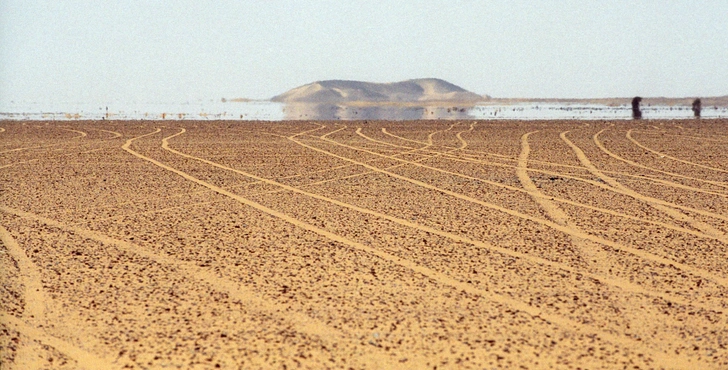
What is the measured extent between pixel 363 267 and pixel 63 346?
2611mm

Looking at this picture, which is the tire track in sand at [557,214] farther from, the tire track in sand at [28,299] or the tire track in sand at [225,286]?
the tire track in sand at [28,299]

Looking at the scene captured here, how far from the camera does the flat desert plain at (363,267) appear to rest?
4.78 metres

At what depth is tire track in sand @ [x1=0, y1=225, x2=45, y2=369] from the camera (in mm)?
4570

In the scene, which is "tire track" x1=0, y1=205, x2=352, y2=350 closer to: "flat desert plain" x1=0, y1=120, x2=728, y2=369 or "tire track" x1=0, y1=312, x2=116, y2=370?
"flat desert plain" x1=0, y1=120, x2=728, y2=369

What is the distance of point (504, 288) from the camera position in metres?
5.99

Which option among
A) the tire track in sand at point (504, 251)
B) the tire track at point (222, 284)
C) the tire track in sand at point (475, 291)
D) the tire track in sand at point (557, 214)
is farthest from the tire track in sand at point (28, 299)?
the tire track in sand at point (557, 214)

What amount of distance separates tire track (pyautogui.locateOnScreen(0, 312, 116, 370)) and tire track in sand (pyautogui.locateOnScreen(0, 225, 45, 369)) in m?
0.04

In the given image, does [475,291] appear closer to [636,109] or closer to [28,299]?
[28,299]

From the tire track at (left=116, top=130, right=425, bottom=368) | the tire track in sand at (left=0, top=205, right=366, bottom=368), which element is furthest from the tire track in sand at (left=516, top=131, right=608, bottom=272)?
the tire track in sand at (left=0, top=205, right=366, bottom=368)

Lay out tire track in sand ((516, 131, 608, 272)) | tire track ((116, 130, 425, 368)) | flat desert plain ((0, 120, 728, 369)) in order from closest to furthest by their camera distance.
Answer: flat desert plain ((0, 120, 728, 369)) → tire track ((116, 130, 425, 368)) → tire track in sand ((516, 131, 608, 272))

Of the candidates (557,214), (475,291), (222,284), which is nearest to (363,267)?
(475,291)

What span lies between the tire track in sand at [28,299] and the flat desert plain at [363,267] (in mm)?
17

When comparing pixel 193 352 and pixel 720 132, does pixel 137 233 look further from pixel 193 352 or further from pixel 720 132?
pixel 720 132

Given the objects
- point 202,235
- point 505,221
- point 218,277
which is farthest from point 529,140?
point 218,277
